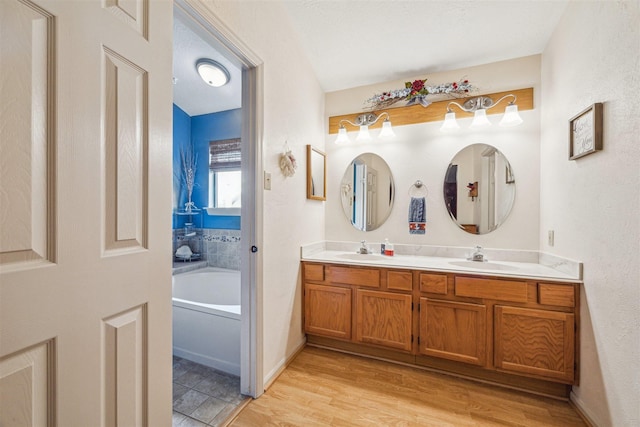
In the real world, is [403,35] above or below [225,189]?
above

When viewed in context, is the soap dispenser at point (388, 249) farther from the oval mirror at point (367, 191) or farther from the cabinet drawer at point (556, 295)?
the cabinet drawer at point (556, 295)

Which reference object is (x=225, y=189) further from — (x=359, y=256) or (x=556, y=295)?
(x=556, y=295)

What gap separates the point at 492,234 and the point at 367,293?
1.22 meters

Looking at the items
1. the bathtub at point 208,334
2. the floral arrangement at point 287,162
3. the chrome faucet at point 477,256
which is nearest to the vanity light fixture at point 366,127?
the floral arrangement at point 287,162

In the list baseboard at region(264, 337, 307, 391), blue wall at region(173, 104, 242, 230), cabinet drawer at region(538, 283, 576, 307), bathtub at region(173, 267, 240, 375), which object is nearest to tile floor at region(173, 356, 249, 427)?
bathtub at region(173, 267, 240, 375)

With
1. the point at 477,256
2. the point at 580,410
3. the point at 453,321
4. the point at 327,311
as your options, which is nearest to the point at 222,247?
the point at 327,311

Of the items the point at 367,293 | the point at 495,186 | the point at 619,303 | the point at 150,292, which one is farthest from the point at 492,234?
the point at 150,292

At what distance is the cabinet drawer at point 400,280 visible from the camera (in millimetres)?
2043

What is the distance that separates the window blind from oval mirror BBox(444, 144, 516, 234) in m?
2.39

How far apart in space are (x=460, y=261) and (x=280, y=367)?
5.48ft

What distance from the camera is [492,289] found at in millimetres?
1830

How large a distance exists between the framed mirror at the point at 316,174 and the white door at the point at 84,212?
60.6 inches

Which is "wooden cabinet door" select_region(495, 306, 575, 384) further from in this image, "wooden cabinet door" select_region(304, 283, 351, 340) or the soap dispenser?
"wooden cabinet door" select_region(304, 283, 351, 340)

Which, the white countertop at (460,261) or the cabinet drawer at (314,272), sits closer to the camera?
the white countertop at (460,261)
